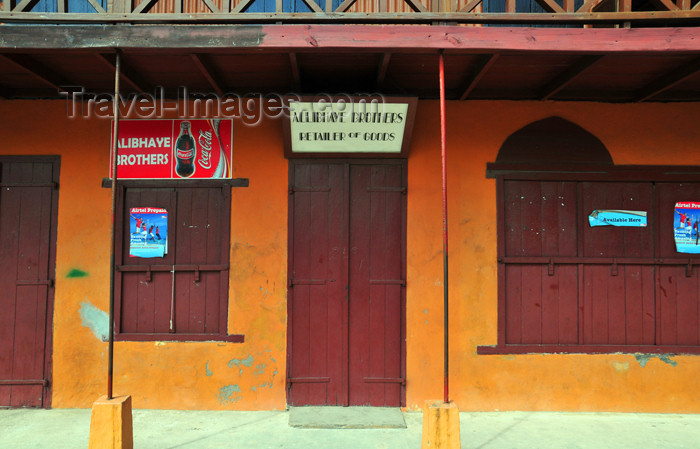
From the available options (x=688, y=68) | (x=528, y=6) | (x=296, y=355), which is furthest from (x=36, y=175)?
(x=688, y=68)

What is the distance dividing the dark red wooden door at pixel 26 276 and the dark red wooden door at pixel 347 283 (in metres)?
2.66

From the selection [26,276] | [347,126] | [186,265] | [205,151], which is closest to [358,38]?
[347,126]

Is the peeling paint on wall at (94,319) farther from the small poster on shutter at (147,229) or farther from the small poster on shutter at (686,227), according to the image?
the small poster on shutter at (686,227)

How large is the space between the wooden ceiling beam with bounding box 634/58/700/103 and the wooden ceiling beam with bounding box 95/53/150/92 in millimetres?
5142

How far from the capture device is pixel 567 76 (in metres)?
4.48

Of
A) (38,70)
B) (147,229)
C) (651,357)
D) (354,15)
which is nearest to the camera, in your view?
(354,15)

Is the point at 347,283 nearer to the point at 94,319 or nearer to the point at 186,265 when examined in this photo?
the point at 186,265

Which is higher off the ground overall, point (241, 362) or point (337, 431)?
point (241, 362)

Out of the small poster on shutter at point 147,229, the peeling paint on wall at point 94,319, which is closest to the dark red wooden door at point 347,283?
the small poster on shutter at point 147,229

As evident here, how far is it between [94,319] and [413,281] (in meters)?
3.48

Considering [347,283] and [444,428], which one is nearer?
[444,428]

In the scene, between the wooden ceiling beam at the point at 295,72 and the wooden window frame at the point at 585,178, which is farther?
the wooden window frame at the point at 585,178

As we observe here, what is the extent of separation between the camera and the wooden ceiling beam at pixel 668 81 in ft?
13.8

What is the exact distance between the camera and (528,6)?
5.47 metres
